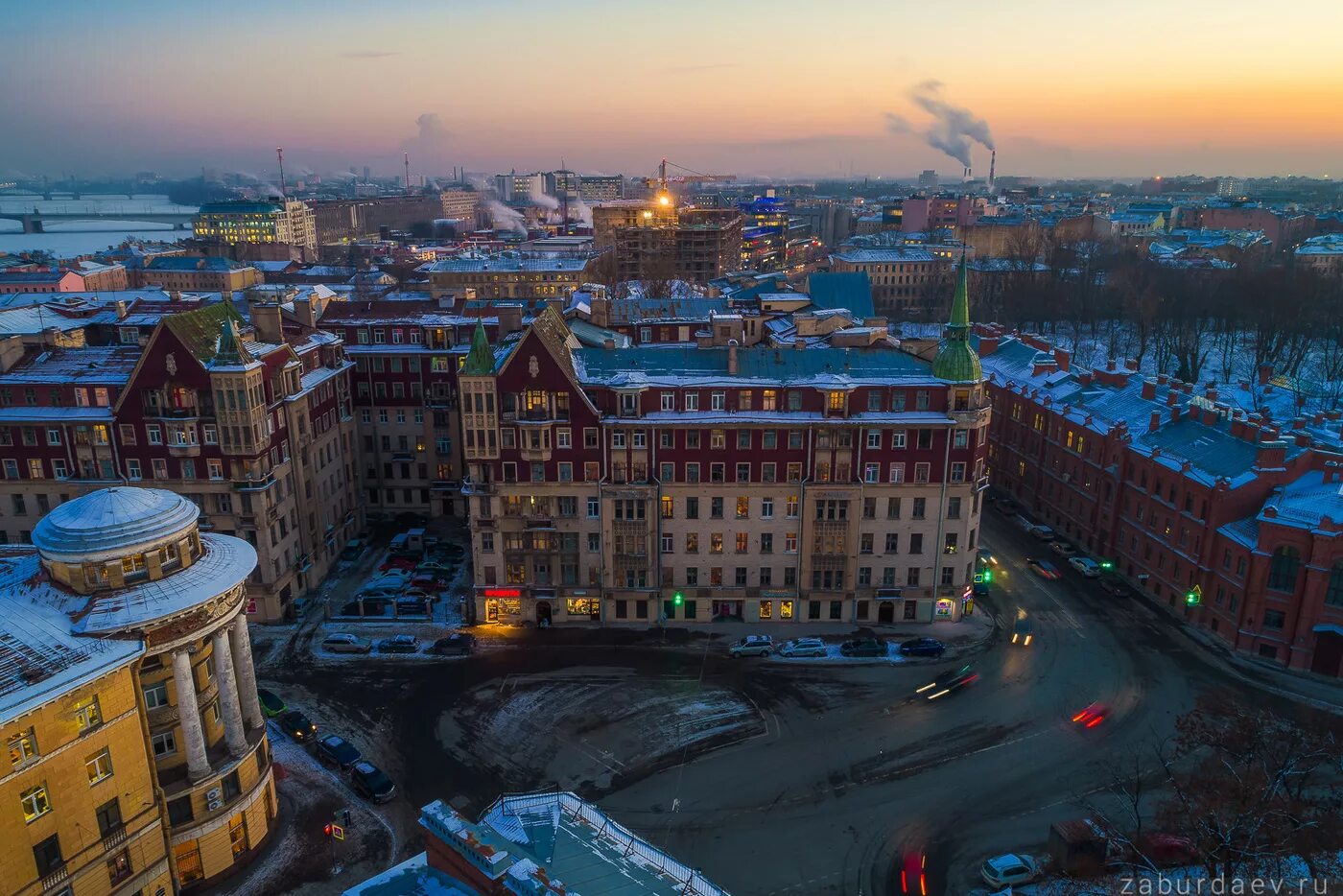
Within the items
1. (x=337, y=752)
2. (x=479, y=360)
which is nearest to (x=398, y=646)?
(x=337, y=752)

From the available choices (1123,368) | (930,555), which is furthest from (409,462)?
(1123,368)

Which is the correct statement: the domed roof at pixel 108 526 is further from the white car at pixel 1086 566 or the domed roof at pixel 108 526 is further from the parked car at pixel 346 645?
the white car at pixel 1086 566

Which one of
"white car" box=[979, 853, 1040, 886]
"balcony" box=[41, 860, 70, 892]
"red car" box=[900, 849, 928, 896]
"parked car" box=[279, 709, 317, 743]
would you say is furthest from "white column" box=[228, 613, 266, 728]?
"white car" box=[979, 853, 1040, 886]

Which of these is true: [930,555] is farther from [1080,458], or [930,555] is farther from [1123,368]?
[1123,368]

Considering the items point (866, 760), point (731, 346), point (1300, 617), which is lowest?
point (866, 760)

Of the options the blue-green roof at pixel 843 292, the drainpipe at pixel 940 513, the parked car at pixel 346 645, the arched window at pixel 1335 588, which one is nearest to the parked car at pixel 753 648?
the drainpipe at pixel 940 513

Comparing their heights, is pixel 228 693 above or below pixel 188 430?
below

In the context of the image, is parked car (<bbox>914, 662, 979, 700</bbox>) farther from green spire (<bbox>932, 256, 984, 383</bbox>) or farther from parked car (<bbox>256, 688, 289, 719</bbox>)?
parked car (<bbox>256, 688, 289, 719</bbox>)

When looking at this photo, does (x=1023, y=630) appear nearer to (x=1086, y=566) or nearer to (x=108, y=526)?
(x=1086, y=566)
